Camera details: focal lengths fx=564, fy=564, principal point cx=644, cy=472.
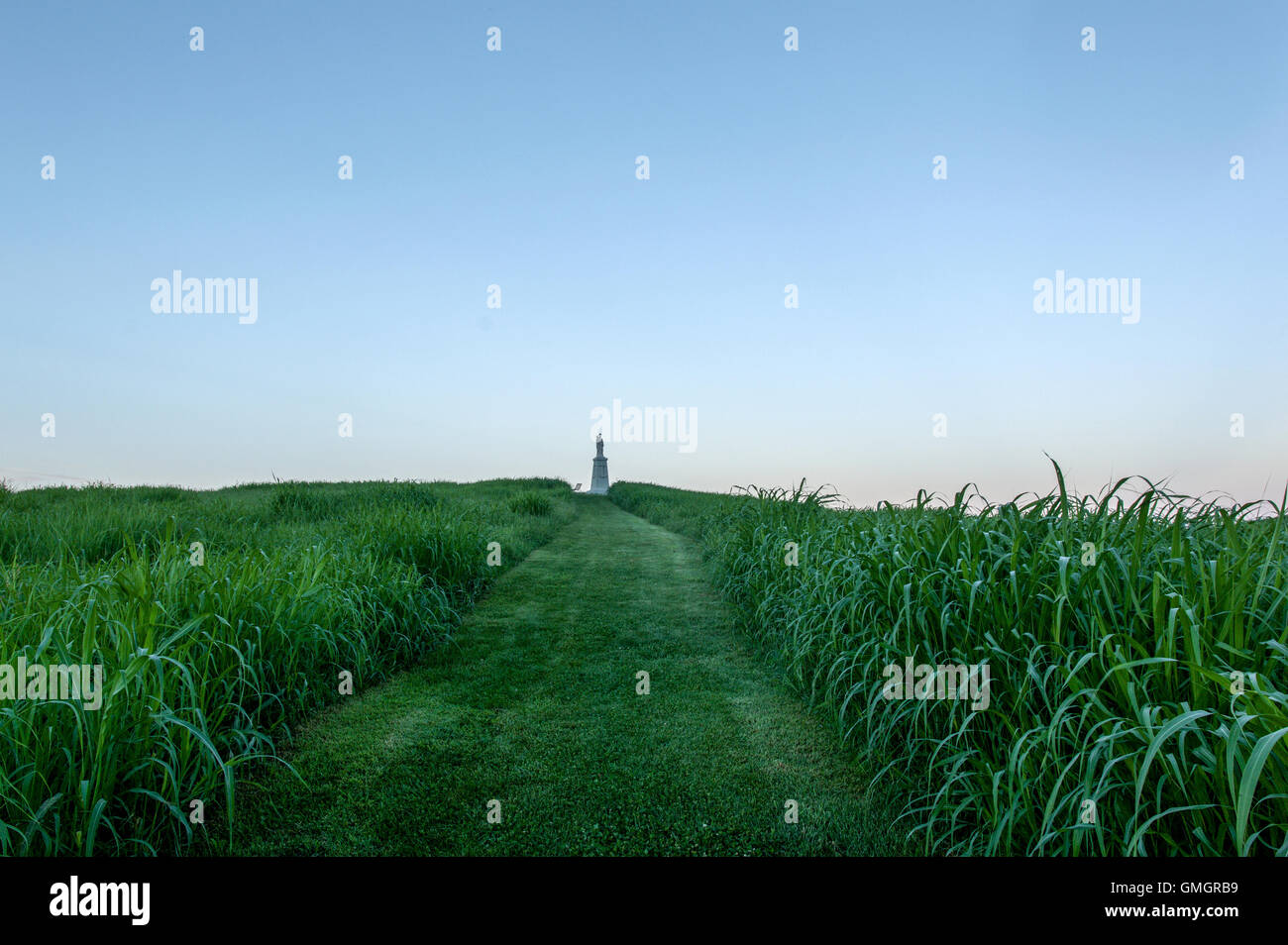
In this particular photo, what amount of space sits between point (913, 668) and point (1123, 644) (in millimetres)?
885

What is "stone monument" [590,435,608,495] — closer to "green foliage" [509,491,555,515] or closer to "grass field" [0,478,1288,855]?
"green foliage" [509,491,555,515]

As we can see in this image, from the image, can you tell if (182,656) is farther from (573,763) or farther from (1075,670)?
(1075,670)

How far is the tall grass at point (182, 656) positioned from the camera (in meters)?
2.22

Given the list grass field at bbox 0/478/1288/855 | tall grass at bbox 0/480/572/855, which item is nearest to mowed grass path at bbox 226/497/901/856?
grass field at bbox 0/478/1288/855

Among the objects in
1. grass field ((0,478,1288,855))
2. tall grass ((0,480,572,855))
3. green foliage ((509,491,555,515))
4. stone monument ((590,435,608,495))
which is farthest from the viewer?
stone monument ((590,435,608,495))

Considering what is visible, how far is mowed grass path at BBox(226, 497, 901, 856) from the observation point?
96.6 inches

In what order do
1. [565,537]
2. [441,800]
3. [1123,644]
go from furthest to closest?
1. [565,537]
2. [441,800]
3. [1123,644]

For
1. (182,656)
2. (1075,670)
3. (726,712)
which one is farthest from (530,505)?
(1075,670)

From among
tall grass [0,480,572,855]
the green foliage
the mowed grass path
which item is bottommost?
the mowed grass path

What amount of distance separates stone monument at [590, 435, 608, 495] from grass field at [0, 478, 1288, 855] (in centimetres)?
3054

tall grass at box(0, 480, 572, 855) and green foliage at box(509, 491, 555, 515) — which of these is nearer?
tall grass at box(0, 480, 572, 855)
